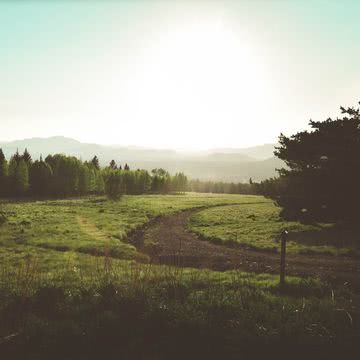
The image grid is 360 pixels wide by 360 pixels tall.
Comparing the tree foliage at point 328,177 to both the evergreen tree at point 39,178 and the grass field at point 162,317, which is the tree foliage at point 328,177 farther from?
the evergreen tree at point 39,178

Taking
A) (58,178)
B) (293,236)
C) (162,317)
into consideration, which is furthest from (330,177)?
(58,178)

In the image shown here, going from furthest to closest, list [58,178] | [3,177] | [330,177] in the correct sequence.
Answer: [58,178] → [3,177] → [330,177]

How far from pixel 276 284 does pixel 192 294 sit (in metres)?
4.07

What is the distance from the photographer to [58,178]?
346 feet

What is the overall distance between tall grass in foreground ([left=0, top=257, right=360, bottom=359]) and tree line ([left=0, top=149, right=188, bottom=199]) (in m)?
89.3

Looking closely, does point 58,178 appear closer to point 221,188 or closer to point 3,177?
point 3,177

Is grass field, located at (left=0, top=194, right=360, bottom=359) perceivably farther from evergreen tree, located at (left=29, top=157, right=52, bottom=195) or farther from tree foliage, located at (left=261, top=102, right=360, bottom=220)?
evergreen tree, located at (left=29, top=157, right=52, bottom=195)

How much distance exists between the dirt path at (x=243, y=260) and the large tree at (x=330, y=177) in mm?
2811

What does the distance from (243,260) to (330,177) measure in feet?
22.7

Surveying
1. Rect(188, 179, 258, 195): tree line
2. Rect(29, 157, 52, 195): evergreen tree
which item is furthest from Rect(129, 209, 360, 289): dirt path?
Rect(188, 179, 258, 195): tree line

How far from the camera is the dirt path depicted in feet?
55.5

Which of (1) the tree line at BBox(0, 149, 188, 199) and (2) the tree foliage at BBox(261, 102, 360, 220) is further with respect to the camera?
(1) the tree line at BBox(0, 149, 188, 199)

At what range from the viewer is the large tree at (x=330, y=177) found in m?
18.7

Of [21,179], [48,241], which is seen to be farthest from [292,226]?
[21,179]
